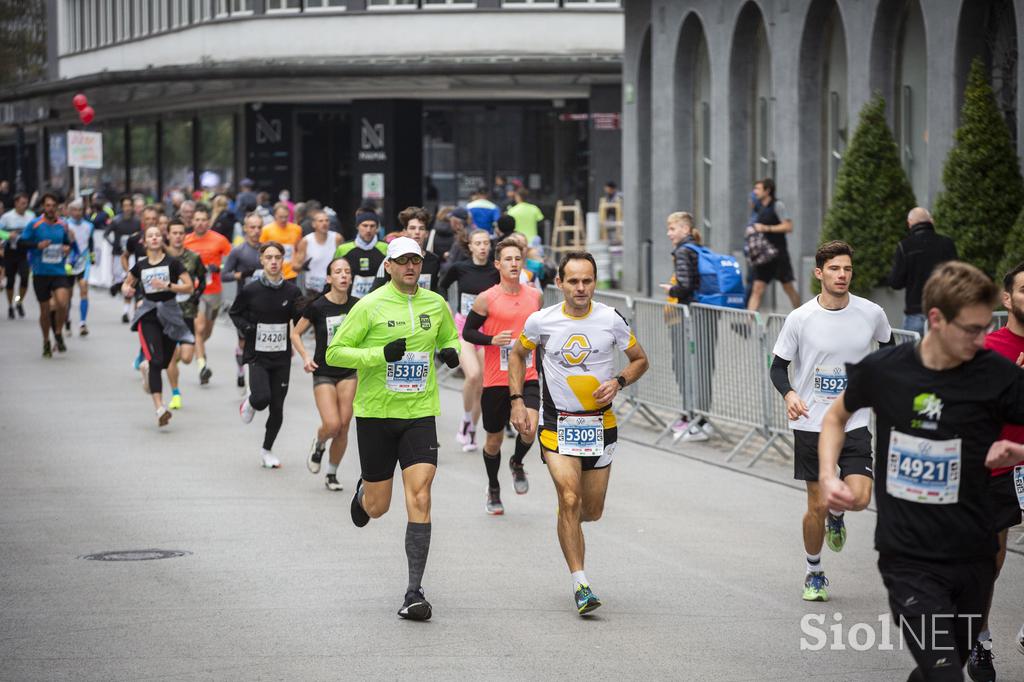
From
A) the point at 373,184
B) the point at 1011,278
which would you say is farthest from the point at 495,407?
the point at 373,184

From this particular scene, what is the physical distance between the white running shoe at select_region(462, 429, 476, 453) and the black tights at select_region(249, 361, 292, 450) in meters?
1.80

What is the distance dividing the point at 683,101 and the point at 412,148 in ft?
54.1

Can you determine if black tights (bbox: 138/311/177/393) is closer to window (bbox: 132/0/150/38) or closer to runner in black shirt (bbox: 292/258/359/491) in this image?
runner in black shirt (bbox: 292/258/359/491)

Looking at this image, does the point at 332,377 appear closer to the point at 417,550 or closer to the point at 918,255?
the point at 417,550

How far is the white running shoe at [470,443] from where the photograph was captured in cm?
1486

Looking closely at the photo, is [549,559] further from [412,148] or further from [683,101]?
[412,148]

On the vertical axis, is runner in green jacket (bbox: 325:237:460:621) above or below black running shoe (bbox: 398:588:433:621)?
above

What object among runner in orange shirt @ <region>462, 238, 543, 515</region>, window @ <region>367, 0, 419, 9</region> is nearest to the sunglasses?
runner in orange shirt @ <region>462, 238, 543, 515</region>

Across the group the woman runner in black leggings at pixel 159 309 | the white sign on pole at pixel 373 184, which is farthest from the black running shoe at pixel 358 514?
the white sign on pole at pixel 373 184

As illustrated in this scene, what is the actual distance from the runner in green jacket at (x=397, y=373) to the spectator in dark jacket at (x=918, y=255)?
28.8ft

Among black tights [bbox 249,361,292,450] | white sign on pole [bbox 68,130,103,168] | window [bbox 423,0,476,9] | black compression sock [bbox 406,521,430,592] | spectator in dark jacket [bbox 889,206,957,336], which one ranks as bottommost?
black compression sock [bbox 406,521,430,592]

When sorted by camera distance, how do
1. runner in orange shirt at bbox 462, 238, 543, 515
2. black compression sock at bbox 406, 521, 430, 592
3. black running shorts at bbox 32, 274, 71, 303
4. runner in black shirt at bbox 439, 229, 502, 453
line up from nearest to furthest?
1. black compression sock at bbox 406, 521, 430, 592
2. runner in orange shirt at bbox 462, 238, 543, 515
3. runner in black shirt at bbox 439, 229, 502, 453
4. black running shorts at bbox 32, 274, 71, 303

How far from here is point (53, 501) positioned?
12.2m

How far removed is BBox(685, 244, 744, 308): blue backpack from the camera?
49.4 ft
